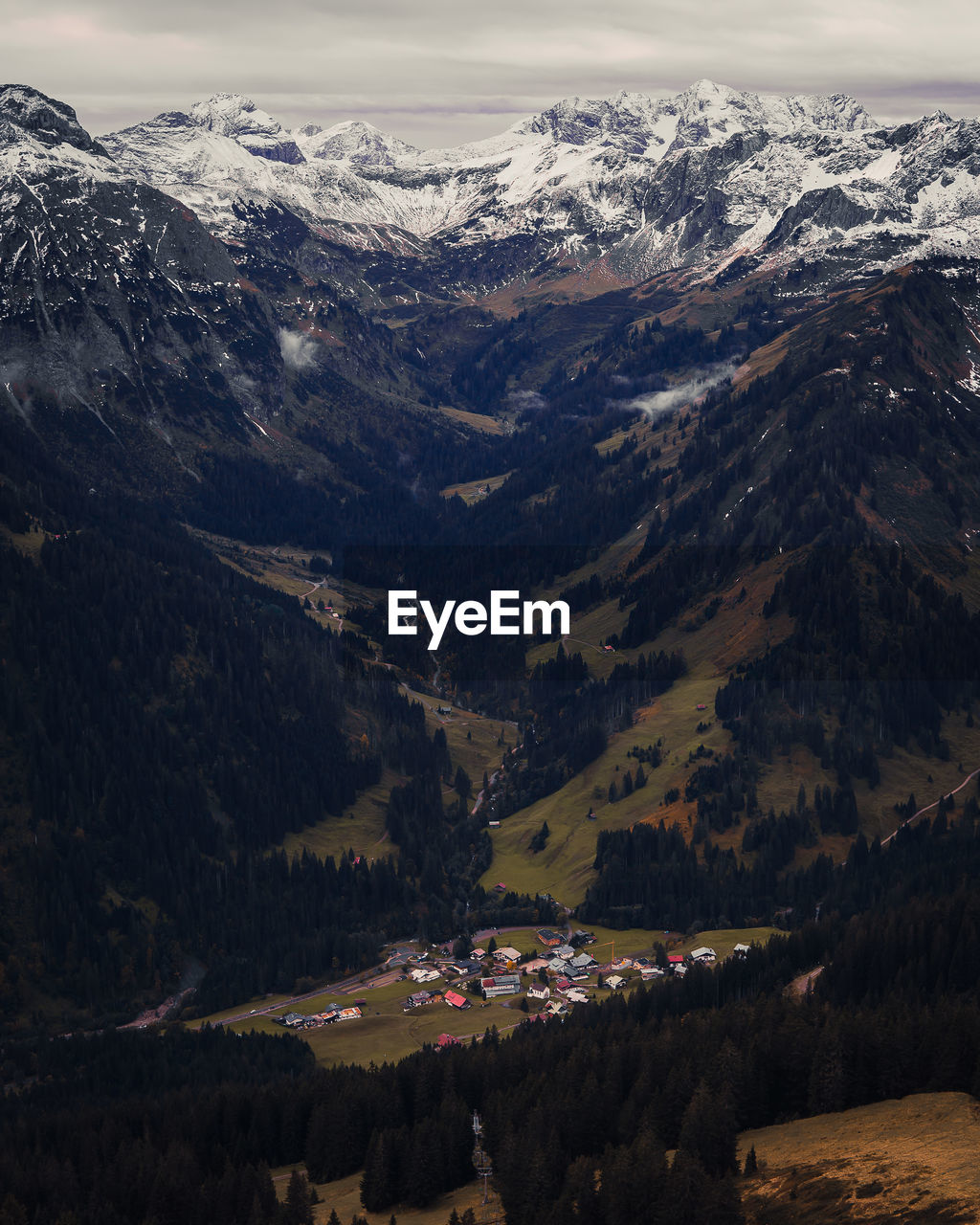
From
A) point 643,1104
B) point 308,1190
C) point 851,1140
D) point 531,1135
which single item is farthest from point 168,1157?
point 851,1140

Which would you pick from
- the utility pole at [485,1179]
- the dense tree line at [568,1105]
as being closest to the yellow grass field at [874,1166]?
the dense tree line at [568,1105]

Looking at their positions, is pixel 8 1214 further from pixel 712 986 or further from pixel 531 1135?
pixel 712 986

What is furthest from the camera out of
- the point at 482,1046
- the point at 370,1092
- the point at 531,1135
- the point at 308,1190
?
the point at 482,1046

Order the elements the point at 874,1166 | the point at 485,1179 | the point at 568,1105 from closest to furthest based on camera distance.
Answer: the point at 874,1166 < the point at 485,1179 < the point at 568,1105

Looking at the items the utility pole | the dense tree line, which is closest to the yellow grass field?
the dense tree line

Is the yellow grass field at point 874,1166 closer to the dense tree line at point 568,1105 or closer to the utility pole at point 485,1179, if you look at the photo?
the dense tree line at point 568,1105

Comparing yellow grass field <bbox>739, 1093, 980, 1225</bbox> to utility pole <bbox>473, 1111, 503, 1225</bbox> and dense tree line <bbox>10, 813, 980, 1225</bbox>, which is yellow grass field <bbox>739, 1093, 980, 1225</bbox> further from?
utility pole <bbox>473, 1111, 503, 1225</bbox>

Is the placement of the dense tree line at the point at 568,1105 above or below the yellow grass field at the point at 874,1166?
below

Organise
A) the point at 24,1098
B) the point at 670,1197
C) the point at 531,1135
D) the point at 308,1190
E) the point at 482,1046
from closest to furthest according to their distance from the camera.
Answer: the point at 670,1197, the point at 531,1135, the point at 308,1190, the point at 482,1046, the point at 24,1098

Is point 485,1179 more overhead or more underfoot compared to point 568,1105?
more underfoot

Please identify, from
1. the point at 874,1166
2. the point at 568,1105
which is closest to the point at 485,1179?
the point at 568,1105

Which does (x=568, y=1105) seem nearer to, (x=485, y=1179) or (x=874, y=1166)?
(x=485, y=1179)
